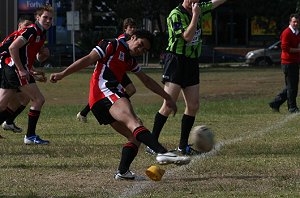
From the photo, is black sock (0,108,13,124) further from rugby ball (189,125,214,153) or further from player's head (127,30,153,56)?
player's head (127,30,153,56)

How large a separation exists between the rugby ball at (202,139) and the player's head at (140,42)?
200 centimetres

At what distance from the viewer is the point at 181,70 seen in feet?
34.9

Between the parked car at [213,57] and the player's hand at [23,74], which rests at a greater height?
the player's hand at [23,74]

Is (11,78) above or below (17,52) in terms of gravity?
below

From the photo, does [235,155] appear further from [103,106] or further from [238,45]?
[238,45]

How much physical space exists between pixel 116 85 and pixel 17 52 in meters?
3.24

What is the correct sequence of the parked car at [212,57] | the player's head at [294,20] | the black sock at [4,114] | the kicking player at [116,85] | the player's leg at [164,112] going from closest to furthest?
1. the kicking player at [116,85]
2. the player's leg at [164,112]
3. the black sock at [4,114]
4. the player's head at [294,20]
5. the parked car at [212,57]

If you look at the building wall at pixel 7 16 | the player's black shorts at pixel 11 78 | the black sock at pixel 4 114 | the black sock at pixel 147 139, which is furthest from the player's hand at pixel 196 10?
the building wall at pixel 7 16

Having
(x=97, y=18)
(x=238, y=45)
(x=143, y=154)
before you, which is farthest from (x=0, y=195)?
(x=238, y=45)

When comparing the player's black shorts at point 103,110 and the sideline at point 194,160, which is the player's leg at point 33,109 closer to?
the sideline at point 194,160

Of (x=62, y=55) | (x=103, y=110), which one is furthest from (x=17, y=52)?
(x=62, y=55)

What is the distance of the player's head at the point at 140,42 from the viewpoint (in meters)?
8.66

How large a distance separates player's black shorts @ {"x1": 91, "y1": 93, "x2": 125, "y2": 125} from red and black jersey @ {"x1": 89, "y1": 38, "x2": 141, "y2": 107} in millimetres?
46

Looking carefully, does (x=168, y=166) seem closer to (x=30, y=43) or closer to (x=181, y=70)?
(x=181, y=70)
